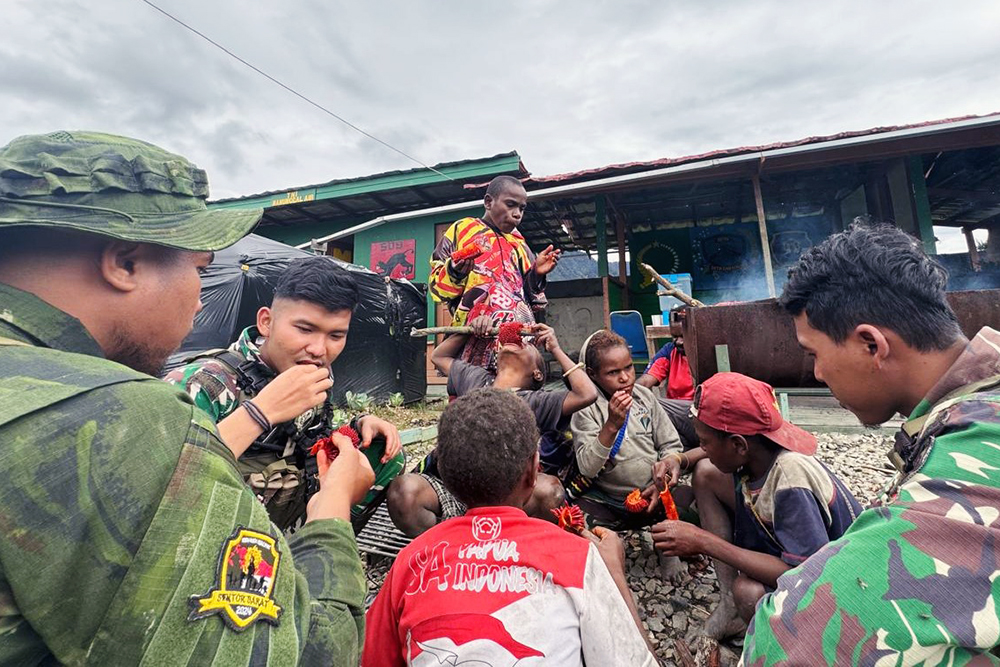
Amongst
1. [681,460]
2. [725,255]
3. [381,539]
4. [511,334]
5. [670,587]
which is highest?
[725,255]

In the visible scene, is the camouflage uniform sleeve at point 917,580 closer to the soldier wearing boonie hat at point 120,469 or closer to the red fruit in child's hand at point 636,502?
the soldier wearing boonie hat at point 120,469

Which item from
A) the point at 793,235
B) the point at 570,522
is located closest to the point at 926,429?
the point at 570,522

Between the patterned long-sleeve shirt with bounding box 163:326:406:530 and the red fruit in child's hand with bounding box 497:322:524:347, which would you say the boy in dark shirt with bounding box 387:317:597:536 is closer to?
the red fruit in child's hand with bounding box 497:322:524:347

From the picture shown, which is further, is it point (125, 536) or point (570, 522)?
point (570, 522)

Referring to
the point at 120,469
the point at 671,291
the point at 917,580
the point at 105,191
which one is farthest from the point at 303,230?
the point at 917,580

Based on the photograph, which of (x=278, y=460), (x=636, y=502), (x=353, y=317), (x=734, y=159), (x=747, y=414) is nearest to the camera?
(x=747, y=414)

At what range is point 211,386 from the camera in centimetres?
192

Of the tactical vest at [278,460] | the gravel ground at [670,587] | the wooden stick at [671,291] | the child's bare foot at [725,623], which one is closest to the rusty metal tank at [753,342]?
the wooden stick at [671,291]

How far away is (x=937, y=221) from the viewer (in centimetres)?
958

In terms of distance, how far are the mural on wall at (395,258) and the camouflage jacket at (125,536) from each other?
936cm

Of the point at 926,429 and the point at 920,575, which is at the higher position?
the point at 926,429

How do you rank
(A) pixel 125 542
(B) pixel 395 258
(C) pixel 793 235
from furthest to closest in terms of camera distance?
(B) pixel 395 258 < (C) pixel 793 235 < (A) pixel 125 542

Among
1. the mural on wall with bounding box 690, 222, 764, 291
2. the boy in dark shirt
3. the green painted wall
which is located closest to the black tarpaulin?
the boy in dark shirt

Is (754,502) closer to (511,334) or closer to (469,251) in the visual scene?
(511,334)
